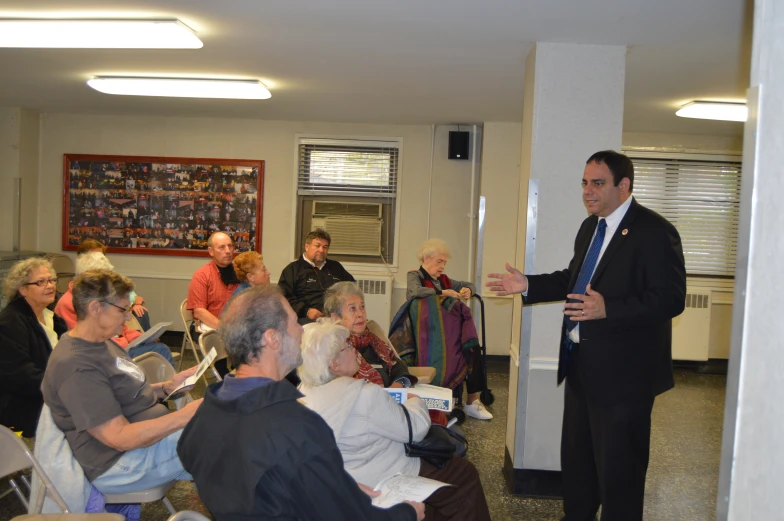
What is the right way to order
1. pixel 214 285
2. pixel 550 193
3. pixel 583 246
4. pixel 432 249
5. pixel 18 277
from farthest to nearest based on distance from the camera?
pixel 214 285 → pixel 432 249 → pixel 550 193 → pixel 18 277 → pixel 583 246

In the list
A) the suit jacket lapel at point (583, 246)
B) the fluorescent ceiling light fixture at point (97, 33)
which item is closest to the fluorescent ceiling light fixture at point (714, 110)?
the suit jacket lapel at point (583, 246)

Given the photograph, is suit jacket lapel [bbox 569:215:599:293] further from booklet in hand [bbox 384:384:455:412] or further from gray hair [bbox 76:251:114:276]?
gray hair [bbox 76:251:114:276]

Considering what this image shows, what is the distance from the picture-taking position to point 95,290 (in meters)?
2.76

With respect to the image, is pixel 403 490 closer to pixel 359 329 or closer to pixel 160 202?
pixel 359 329

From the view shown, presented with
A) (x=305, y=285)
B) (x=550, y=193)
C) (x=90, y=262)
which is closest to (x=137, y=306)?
(x=90, y=262)

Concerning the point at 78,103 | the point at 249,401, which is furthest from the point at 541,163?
the point at 78,103

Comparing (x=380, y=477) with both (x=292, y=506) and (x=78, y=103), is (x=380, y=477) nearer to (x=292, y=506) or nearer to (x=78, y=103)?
(x=292, y=506)

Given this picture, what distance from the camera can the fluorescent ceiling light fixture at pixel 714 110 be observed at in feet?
18.5

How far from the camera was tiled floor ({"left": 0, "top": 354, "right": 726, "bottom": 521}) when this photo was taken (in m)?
3.77

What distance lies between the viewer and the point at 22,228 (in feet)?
25.7

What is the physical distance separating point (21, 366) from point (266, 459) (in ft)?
7.32

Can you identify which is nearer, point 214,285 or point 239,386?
point 239,386

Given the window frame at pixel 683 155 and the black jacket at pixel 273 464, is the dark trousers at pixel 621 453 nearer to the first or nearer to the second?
the black jacket at pixel 273 464

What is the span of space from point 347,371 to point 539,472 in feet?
5.47
